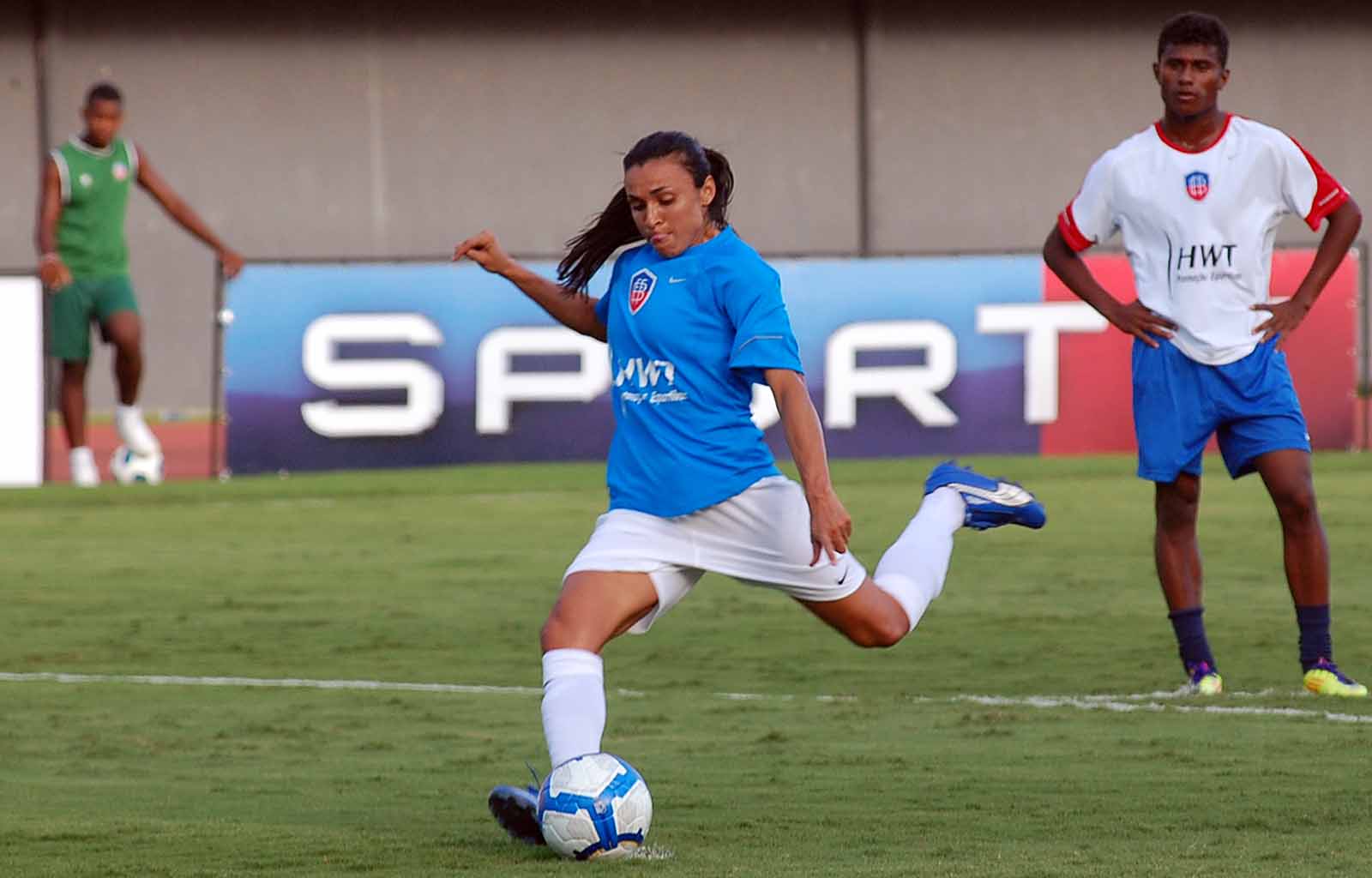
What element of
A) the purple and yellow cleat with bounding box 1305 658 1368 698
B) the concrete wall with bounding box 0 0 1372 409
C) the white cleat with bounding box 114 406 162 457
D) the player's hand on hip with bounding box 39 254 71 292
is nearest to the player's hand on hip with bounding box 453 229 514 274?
the purple and yellow cleat with bounding box 1305 658 1368 698

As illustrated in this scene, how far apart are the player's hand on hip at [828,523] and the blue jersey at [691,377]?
0.26 metres

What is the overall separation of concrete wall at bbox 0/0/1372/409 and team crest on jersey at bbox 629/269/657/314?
838 inches

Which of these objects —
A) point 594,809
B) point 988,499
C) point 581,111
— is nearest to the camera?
point 594,809

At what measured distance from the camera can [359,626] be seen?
35.0ft

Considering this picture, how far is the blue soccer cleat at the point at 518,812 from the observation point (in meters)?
5.92

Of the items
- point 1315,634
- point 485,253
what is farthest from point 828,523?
point 1315,634

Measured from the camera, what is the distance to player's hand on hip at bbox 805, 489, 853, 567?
5941mm

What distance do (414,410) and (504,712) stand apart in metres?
9.60

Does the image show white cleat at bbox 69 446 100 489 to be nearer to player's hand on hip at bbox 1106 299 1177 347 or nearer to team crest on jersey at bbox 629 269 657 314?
player's hand on hip at bbox 1106 299 1177 347

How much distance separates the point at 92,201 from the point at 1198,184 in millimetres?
9935

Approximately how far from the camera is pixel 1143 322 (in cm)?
848

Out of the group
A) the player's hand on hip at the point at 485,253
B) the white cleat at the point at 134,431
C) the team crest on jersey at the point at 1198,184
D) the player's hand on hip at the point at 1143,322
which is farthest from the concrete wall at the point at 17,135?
the player's hand on hip at the point at 485,253

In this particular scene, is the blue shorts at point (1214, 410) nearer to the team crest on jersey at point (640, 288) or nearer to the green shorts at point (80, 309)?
the team crest on jersey at point (640, 288)

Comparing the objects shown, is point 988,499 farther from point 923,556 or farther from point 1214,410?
point 1214,410
